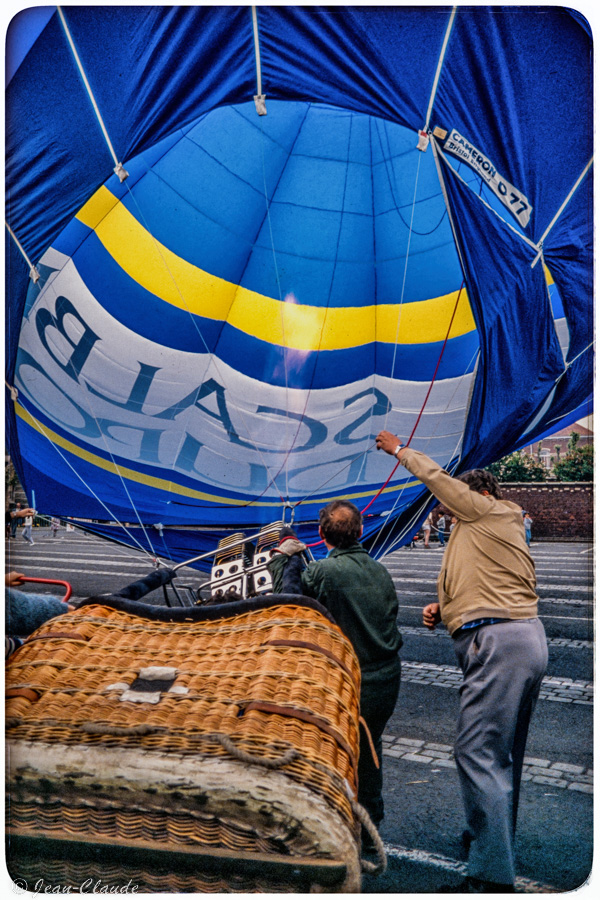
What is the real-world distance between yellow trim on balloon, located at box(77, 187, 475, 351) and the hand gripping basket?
13.7ft

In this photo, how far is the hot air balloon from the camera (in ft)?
10.6

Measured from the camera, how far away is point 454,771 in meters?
4.00

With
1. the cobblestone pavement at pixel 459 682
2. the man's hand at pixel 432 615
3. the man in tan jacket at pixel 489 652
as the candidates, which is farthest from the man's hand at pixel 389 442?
the cobblestone pavement at pixel 459 682

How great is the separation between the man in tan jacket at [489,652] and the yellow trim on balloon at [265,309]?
3.07 metres

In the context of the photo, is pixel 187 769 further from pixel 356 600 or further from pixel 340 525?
pixel 340 525

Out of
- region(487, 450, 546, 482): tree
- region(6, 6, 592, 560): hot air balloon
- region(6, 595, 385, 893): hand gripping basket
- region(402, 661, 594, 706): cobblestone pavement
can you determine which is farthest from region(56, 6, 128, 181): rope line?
region(487, 450, 546, 482): tree

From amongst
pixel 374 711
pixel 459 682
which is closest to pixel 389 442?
pixel 374 711

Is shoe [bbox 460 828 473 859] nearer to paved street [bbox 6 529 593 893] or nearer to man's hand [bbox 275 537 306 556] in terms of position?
paved street [bbox 6 529 593 893]

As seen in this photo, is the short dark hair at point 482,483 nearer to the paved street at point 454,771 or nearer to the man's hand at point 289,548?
the paved street at point 454,771

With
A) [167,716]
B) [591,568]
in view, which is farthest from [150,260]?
[167,716]

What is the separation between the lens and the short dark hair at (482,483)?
119 inches

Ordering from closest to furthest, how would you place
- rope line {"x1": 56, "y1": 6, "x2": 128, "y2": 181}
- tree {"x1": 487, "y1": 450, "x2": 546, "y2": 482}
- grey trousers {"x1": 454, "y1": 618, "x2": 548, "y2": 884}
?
grey trousers {"x1": 454, "y1": 618, "x2": 548, "y2": 884} < rope line {"x1": 56, "y1": 6, "x2": 128, "y2": 181} < tree {"x1": 487, "y1": 450, "x2": 546, "y2": 482}

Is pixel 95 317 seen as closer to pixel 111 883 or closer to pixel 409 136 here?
pixel 409 136

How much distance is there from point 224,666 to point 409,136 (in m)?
4.47
